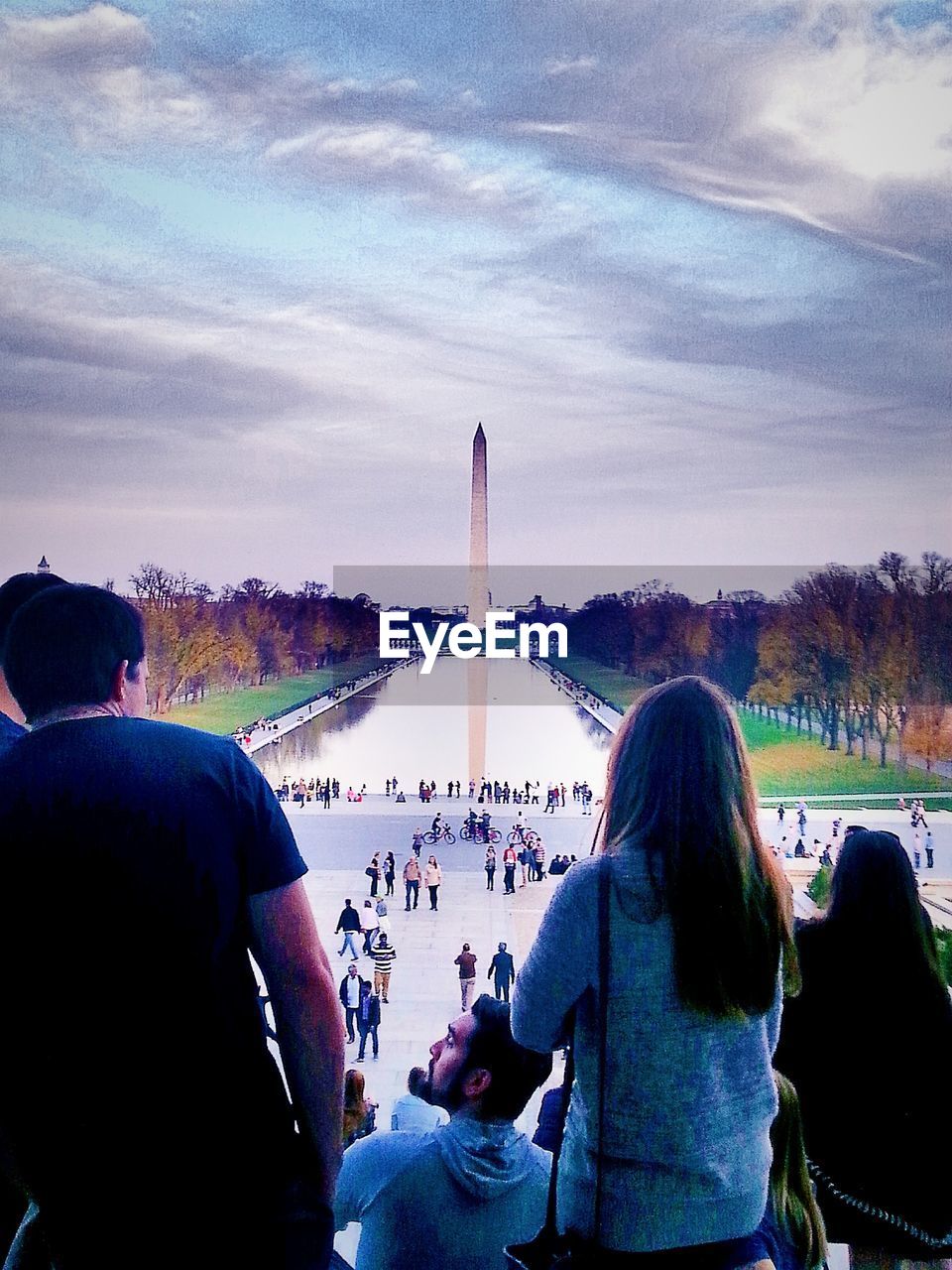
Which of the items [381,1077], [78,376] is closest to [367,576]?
[78,376]

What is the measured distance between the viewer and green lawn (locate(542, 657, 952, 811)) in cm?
1307

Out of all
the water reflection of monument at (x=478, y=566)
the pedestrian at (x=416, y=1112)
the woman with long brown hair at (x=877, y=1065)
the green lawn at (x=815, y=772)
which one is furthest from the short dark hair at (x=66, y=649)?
the green lawn at (x=815, y=772)

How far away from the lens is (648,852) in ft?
2.92

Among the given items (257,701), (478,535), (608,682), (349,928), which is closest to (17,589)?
(349,928)

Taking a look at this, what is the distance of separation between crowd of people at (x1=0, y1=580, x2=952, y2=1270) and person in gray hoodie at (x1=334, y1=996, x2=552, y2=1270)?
228mm

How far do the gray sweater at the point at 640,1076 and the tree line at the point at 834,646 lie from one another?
490 inches

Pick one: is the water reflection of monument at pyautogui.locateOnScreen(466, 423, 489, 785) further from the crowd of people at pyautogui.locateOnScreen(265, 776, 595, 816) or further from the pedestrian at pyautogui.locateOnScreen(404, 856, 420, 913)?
the pedestrian at pyautogui.locateOnScreen(404, 856, 420, 913)

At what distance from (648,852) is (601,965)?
94 millimetres

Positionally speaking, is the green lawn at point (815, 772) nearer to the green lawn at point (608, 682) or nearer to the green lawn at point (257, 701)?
A: the green lawn at point (608, 682)

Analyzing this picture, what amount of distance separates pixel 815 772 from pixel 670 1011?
43.9ft

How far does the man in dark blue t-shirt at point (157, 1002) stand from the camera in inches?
31.3

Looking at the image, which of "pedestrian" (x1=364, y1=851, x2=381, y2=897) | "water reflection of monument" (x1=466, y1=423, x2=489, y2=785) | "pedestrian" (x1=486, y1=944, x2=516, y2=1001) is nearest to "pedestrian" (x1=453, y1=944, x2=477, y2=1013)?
"pedestrian" (x1=486, y1=944, x2=516, y2=1001)

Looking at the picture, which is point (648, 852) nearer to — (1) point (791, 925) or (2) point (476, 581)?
(1) point (791, 925)

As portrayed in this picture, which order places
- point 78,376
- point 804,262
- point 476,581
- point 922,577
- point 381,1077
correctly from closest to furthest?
point 381,1077, point 804,262, point 78,376, point 922,577, point 476,581
